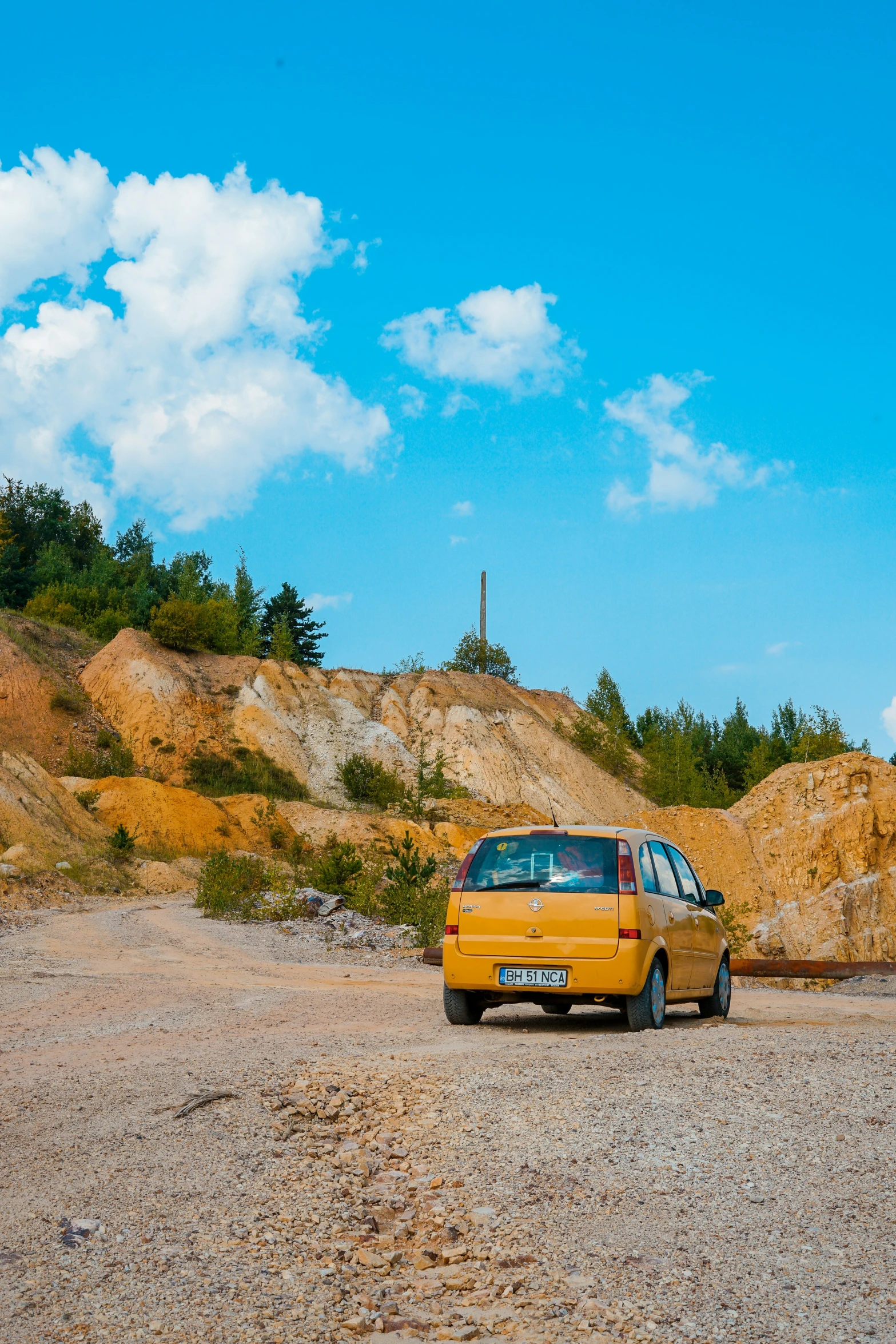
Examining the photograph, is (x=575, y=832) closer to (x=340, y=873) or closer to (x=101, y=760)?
(x=340, y=873)

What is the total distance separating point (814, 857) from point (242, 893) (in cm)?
1099

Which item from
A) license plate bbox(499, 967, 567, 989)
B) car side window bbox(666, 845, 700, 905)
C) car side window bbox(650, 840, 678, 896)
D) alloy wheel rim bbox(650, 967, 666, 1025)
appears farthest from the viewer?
car side window bbox(666, 845, 700, 905)

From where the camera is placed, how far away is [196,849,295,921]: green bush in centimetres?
2048

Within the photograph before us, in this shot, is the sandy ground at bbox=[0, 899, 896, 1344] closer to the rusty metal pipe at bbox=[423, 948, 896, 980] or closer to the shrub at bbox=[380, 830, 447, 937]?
the rusty metal pipe at bbox=[423, 948, 896, 980]

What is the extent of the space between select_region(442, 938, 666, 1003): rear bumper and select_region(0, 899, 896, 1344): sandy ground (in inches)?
15.4

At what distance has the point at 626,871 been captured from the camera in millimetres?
9078

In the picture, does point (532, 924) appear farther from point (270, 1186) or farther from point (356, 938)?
point (356, 938)

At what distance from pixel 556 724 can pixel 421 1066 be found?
203 feet

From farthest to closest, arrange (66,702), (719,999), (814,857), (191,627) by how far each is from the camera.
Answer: (191,627), (66,702), (814,857), (719,999)

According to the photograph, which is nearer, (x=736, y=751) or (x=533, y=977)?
(x=533, y=977)

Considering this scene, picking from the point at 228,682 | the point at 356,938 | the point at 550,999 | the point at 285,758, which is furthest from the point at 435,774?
the point at 550,999

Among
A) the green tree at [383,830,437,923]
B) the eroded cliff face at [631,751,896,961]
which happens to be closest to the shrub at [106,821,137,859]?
the green tree at [383,830,437,923]

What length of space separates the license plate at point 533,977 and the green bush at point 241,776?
40579 mm

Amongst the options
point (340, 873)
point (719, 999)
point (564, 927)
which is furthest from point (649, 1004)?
point (340, 873)
